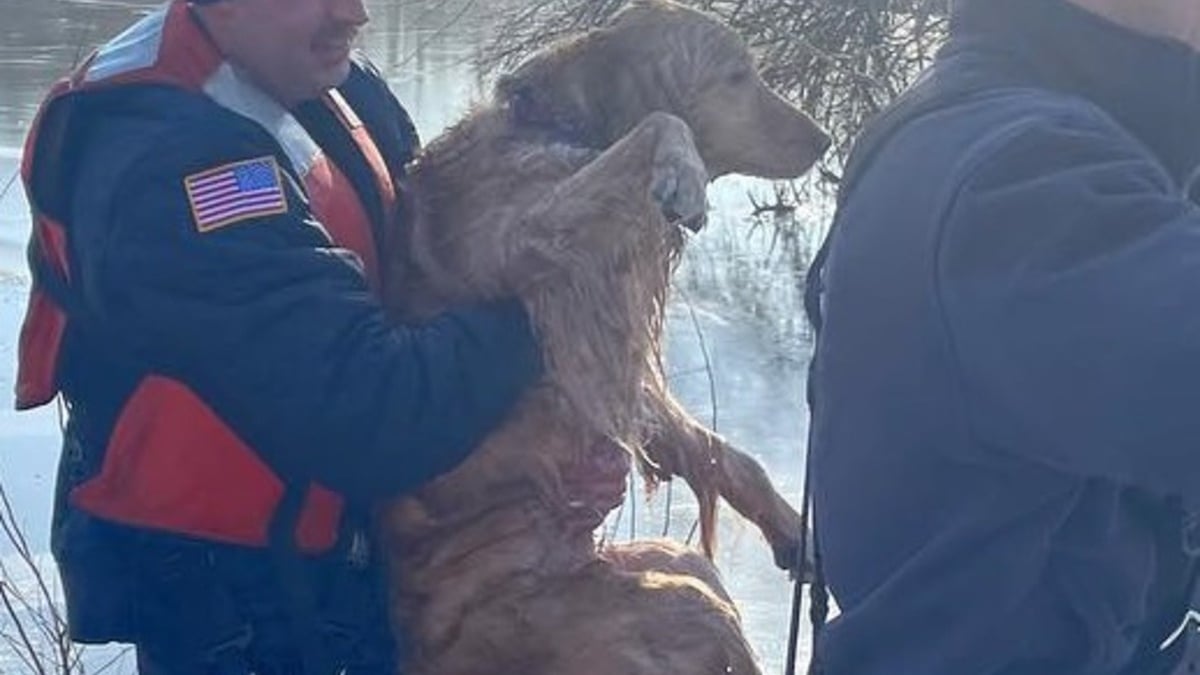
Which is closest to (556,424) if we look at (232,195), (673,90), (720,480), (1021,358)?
(720,480)

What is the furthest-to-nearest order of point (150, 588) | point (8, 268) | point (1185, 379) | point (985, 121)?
point (8, 268)
point (150, 588)
point (985, 121)
point (1185, 379)

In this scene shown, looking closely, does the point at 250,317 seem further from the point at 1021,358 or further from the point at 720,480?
the point at 1021,358

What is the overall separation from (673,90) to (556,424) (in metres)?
1.04

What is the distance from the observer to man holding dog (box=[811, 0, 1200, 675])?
188 cm

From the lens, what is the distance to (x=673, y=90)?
450 cm

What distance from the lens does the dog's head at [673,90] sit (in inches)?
169

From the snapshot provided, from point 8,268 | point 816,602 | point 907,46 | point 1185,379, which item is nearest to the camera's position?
point 1185,379

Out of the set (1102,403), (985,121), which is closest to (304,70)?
(985,121)

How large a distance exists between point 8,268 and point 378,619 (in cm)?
916

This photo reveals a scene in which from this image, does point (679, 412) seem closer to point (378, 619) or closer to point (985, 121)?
point (378, 619)

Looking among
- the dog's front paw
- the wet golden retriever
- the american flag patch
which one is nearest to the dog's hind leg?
the wet golden retriever

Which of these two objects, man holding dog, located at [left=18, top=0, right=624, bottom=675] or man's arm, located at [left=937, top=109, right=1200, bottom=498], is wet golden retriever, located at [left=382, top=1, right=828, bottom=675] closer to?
man holding dog, located at [left=18, top=0, right=624, bottom=675]

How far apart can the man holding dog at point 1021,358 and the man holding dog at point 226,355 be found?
1186 mm

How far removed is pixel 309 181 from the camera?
3.45 meters
